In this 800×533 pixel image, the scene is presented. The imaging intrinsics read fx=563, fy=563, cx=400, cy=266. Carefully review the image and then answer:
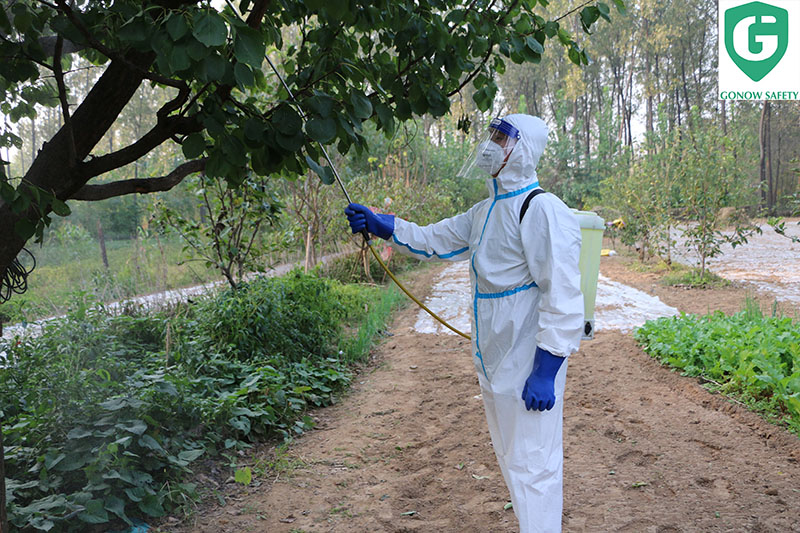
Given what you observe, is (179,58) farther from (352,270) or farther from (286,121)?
(352,270)

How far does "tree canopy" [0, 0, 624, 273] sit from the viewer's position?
139 centimetres

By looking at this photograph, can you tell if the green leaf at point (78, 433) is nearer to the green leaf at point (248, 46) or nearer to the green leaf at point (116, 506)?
the green leaf at point (116, 506)

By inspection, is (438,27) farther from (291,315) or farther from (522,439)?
(291,315)

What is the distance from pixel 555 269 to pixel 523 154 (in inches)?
19.2

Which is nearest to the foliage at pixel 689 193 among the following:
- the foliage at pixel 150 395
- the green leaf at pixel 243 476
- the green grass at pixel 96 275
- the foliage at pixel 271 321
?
the foliage at pixel 271 321

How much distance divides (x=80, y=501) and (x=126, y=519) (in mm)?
202

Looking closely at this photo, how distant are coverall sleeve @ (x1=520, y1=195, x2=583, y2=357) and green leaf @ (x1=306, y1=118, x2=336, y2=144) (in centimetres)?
89

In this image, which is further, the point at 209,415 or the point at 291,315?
the point at 291,315

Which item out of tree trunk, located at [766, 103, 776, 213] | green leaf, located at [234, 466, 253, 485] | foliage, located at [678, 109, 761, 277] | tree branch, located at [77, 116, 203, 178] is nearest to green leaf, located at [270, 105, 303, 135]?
tree branch, located at [77, 116, 203, 178]

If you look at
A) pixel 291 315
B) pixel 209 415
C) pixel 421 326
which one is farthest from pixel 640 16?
pixel 209 415

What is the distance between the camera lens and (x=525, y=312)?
2180 millimetres

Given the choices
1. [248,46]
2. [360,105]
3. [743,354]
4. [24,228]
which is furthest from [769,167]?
[24,228]

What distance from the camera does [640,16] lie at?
26344 mm

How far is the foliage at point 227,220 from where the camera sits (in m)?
5.23
